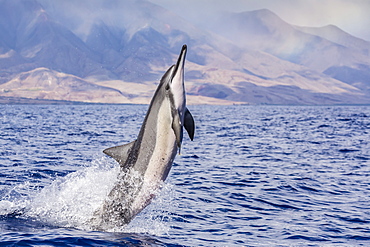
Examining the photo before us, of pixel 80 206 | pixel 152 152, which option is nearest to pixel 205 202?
pixel 80 206

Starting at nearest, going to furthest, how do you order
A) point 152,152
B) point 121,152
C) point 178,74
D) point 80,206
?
point 178,74, point 152,152, point 121,152, point 80,206

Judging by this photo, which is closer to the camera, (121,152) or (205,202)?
(121,152)

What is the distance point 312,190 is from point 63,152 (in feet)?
53.4

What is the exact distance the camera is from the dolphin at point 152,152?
35.2 feet

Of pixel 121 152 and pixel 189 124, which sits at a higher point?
pixel 189 124

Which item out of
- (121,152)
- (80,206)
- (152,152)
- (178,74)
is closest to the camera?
(178,74)

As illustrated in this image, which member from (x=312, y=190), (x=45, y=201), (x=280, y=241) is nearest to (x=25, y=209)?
(x=45, y=201)

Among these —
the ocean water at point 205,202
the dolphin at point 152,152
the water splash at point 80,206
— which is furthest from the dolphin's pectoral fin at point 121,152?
the ocean water at point 205,202

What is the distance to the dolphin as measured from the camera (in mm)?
10734

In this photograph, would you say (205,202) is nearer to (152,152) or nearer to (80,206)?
(80,206)

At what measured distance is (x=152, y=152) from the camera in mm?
11188

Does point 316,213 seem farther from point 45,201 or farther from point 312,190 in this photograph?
point 45,201

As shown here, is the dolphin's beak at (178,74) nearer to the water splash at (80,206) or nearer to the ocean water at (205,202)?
the water splash at (80,206)

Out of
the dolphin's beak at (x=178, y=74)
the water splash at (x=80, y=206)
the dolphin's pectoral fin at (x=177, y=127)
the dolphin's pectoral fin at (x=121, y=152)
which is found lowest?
the water splash at (x=80, y=206)
